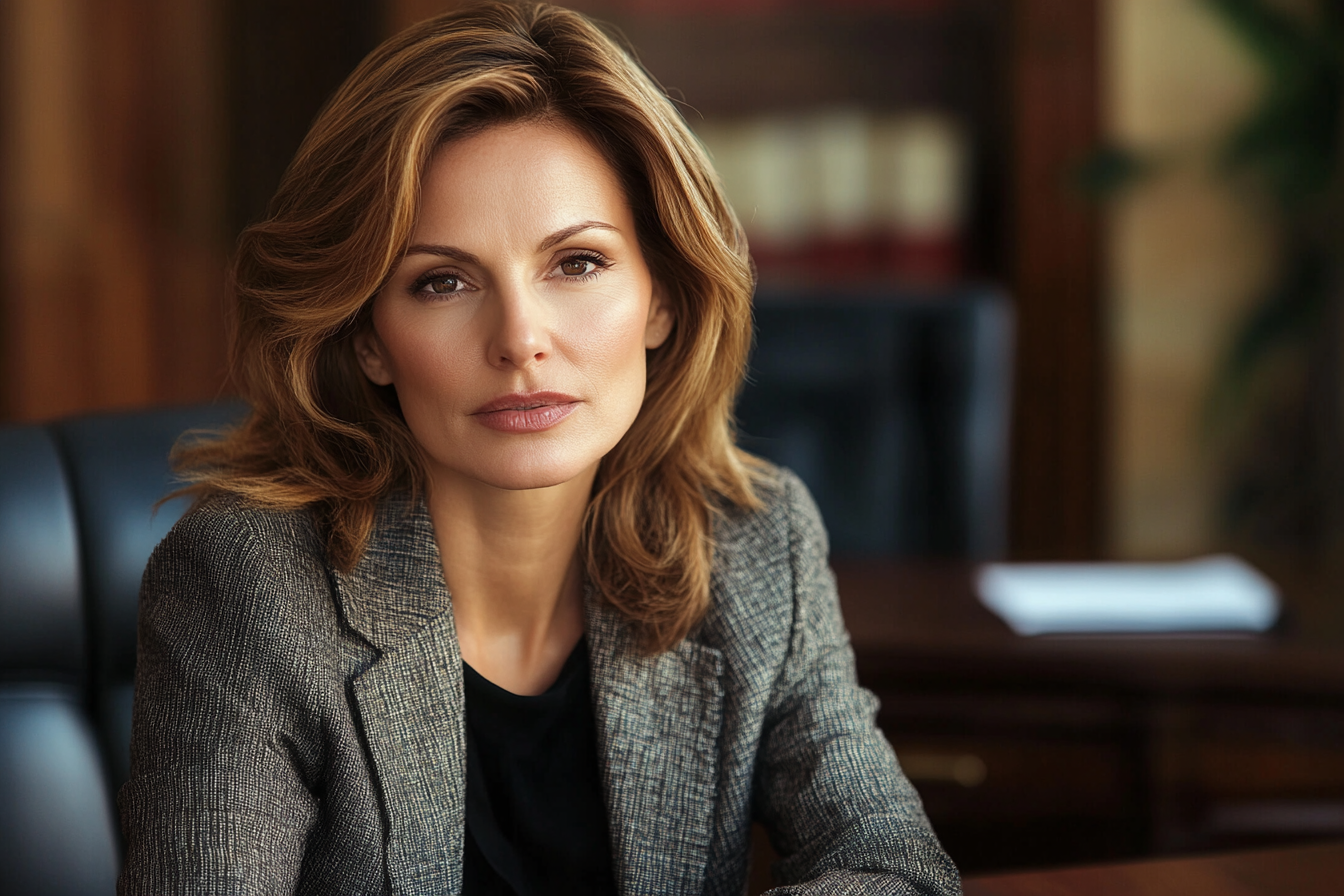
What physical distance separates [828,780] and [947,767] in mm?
634

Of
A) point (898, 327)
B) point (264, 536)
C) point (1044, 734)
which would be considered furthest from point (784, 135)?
point (264, 536)

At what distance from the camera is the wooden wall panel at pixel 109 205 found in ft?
9.32

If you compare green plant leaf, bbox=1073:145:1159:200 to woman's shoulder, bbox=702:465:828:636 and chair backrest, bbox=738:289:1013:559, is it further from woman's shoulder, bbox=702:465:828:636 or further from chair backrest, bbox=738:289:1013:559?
woman's shoulder, bbox=702:465:828:636

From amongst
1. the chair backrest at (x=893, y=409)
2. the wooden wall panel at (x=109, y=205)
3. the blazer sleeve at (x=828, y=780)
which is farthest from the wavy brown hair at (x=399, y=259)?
the wooden wall panel at (x=109, y=205)

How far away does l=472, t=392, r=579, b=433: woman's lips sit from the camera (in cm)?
108

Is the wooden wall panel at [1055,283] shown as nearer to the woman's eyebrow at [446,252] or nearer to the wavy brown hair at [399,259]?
the wavy brown hair at [399,259]

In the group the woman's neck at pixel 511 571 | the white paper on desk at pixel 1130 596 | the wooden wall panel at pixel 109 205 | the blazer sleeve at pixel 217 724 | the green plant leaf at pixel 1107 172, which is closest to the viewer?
the blazer sleeve at pixel 217 724

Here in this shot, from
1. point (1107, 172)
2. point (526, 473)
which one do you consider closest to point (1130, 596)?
point (526, 473)

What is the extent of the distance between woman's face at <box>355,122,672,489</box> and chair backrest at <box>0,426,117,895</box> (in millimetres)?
418

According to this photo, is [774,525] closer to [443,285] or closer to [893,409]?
[443,285]

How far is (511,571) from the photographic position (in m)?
1.24

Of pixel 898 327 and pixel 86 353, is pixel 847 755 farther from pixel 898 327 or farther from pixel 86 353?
pixel 86 353

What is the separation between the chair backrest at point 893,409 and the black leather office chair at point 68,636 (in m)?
1.24

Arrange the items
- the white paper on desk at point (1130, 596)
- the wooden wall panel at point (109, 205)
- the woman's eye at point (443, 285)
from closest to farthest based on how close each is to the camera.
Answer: the woman's eye at point (443, 285) < the white paper on desk at point (1130, 596) < the wooden wall panel at point (109, 205)
